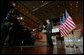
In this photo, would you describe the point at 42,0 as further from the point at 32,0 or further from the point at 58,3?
the point at 58,3

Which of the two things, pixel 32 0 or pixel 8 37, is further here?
pixel 32 0

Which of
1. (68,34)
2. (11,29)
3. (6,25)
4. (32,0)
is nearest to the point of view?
(6,25)

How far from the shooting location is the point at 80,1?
3.75 meters

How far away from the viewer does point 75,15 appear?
17.1 feet

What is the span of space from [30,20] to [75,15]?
4562mm

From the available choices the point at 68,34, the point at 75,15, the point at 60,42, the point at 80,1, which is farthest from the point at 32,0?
the point at 60,42

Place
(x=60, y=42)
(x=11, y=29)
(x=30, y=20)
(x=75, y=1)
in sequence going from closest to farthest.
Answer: (x=11, y=29) → (x=75, y=1) → (x=30, y=20) → (x=60, y=42)

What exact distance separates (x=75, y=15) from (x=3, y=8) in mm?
5563

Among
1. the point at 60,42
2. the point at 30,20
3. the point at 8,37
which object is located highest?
the point at 30,20

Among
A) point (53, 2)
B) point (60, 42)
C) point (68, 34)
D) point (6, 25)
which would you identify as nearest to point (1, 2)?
point (6, 25)

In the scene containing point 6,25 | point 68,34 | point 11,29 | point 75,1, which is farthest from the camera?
point 75,1

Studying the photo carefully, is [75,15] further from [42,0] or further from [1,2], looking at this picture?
A: [1,2]

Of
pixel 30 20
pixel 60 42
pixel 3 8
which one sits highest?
pixel 30 20

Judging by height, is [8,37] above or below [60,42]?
above
